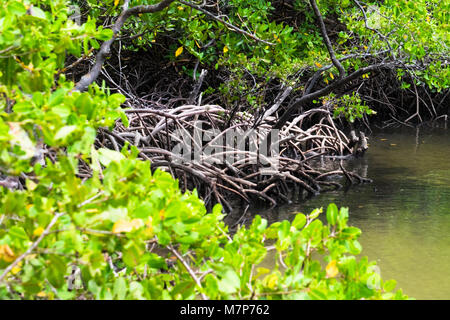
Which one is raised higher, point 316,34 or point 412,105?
point 316,34

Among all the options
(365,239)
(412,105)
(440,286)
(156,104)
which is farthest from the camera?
(412,105)

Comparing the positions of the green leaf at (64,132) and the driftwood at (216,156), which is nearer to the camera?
the green leaf at (64,132)

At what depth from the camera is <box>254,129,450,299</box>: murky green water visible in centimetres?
351

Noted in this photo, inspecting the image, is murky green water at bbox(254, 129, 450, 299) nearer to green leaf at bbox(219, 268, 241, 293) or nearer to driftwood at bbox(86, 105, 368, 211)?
driftwood at bbox(86, 105, 368, 211)

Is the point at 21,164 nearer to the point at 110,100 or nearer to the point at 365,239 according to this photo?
the point at 110,100

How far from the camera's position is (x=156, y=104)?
6.78 meters

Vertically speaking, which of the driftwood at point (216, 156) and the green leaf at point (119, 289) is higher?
the green leaf at point (119, 289)

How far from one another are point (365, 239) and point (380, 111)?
6675mm

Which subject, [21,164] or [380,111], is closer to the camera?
[21,164]

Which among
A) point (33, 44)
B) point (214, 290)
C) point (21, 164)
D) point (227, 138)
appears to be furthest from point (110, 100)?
point (227, 138)

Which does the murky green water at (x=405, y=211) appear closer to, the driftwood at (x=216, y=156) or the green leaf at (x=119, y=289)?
the driftwood at (x=216, y=156)

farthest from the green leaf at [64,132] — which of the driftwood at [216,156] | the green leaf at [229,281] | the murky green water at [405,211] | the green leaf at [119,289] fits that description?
the driftwood at [216,156]

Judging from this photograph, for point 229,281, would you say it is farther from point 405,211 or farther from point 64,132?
point 405,211

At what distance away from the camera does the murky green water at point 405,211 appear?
11.5 ft
